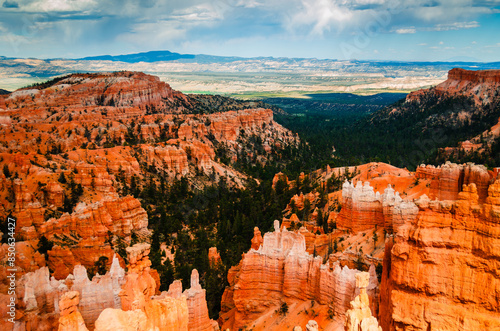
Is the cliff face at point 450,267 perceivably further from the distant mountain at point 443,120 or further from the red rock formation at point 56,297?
the distant mountain at point 443,120

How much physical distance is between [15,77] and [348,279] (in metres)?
200

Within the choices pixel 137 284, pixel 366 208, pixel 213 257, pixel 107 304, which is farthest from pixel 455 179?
pixel 107 304

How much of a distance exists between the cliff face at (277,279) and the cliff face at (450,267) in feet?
25.2

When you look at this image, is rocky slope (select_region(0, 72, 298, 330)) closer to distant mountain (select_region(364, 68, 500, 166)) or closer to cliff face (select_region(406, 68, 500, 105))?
distant mountain (select_region(364, 68, 500, 166))

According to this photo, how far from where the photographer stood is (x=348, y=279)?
2286 centimetres

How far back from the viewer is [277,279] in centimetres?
2764

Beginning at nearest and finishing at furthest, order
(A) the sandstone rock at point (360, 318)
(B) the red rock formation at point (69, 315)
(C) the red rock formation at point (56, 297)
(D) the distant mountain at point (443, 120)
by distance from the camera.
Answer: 1. (A) the sandstone rock at point (360, 318)
2. (B) the red rock formation at point (69, 315)
3. (C) the red rock formation at point (56, 297)
4. (D) the distant mountain at point (443, 120)

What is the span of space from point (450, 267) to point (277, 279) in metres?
13.4

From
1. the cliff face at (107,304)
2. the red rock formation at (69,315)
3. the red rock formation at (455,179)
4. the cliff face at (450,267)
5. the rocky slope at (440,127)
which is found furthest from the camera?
the rocky slope at (440,127)

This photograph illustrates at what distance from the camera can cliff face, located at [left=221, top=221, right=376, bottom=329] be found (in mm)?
25656

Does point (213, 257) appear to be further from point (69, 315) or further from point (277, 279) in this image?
point (69, 315)

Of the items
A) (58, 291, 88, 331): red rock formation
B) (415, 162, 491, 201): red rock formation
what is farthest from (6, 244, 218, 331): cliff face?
(415, 162, 491, 201): red rock formation

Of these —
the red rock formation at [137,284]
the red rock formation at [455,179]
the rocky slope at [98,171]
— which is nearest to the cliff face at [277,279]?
the rocky slope at [98,171]

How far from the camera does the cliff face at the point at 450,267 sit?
15.4 metres
